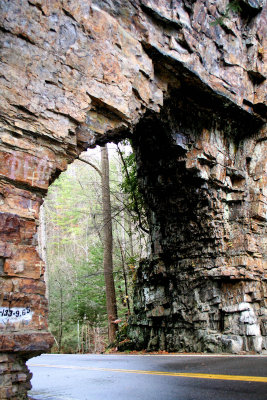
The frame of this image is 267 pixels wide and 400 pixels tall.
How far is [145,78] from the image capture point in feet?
23.8

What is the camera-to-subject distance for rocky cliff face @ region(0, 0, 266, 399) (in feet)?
15.6

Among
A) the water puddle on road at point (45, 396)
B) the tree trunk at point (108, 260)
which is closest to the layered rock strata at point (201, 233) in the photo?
the tree trunk at point (108, 260)

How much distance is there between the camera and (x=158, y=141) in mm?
9836

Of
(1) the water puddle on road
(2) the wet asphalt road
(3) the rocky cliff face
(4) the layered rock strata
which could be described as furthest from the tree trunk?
(1) the water puddle on road

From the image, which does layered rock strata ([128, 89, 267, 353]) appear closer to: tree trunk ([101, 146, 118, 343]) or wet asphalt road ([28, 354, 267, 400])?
tree trunk ([101, 146, 118, 343])

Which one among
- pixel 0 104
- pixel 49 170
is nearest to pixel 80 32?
pixel 0 104

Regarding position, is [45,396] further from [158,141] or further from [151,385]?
[158,141]

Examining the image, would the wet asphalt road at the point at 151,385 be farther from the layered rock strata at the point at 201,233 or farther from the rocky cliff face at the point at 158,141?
the layered rock strata at the point at 201,233

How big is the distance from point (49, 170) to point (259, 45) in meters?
7.99

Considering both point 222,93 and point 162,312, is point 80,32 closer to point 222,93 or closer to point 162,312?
point 222,93

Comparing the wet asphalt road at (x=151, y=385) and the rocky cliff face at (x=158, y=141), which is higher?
Answer: the rocky cliff face at (x=158, y=141)

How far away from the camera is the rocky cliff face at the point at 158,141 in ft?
15.6

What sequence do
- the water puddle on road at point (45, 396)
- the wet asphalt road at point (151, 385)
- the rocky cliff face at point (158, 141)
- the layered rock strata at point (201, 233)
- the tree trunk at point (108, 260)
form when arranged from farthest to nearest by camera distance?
the tree trunk at point (108, 260) → the layered rock strata at point (201, 233) → the rocky cliff face at point (158, 141) → the water puddle on road at point (45, 396) → the wet asphalt road at point (151, 385)

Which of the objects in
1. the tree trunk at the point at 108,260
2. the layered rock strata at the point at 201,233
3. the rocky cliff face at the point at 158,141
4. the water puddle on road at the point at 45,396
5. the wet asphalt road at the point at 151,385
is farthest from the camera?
the tree trunk at the point at 108,260
